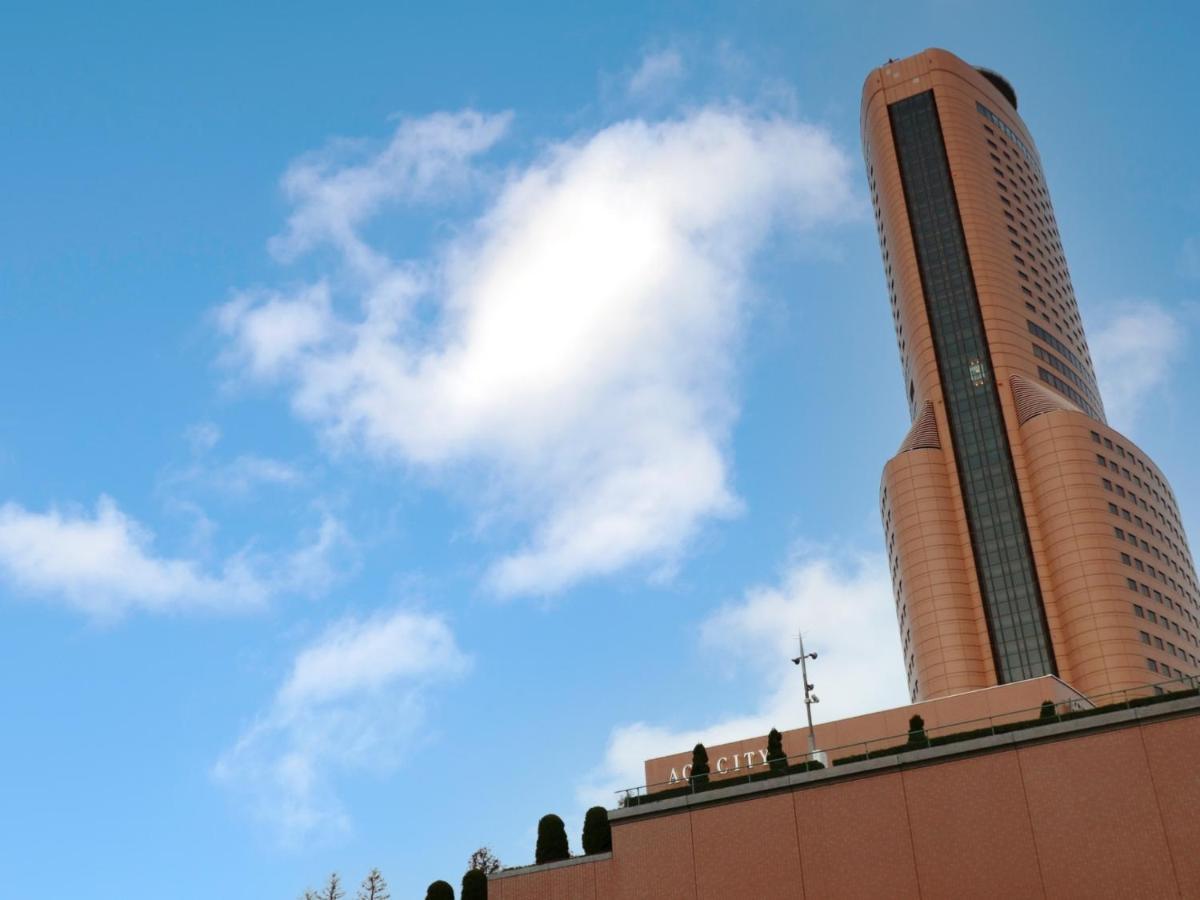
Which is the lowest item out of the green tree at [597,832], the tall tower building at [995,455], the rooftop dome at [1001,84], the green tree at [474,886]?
the green tree at [474,886]

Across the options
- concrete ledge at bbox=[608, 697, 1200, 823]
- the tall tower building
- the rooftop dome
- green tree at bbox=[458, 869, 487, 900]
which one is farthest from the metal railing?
the rooftop dome

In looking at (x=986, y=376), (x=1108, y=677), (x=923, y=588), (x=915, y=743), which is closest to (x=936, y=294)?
(x=986, y=376)

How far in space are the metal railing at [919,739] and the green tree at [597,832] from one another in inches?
98.0

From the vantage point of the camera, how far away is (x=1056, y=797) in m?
43.2

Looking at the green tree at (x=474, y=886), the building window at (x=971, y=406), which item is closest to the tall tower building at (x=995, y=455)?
the building window at (x=971, y=406)

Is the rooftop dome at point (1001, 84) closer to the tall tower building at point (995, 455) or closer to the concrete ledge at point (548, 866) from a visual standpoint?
the tall tower building at point (995, 455)

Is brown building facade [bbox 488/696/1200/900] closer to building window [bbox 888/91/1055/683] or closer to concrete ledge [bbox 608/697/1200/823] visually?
concrete ledge [bbox 608/697/1200/823]

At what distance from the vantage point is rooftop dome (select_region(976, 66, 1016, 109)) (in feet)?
544

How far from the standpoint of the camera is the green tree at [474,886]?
56406 millimetres

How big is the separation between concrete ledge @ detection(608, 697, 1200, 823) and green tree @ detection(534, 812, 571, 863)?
4.70m

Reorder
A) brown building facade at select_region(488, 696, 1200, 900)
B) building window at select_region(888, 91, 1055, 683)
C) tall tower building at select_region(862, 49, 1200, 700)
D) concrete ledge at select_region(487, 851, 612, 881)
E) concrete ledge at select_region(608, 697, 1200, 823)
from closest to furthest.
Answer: brown building facade at select_region(488, 696, 1200, 900) → concrete ledge at select_region(608, 697, 1200, 823) → concrete ledge at select_region(487, 851, 612, 881) → tall tower building at select_region(862, 49, 1200, 700) → building window at select_region(888, 91, 1055, 683)

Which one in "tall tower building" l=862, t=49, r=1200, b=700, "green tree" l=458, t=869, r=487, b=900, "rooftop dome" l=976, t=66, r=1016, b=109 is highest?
"rooftop dome" l=976, t=66, r=1016, b=109

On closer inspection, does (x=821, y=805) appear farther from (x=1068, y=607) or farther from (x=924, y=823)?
(x=1068, y=607)

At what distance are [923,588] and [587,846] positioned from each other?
243 ft
